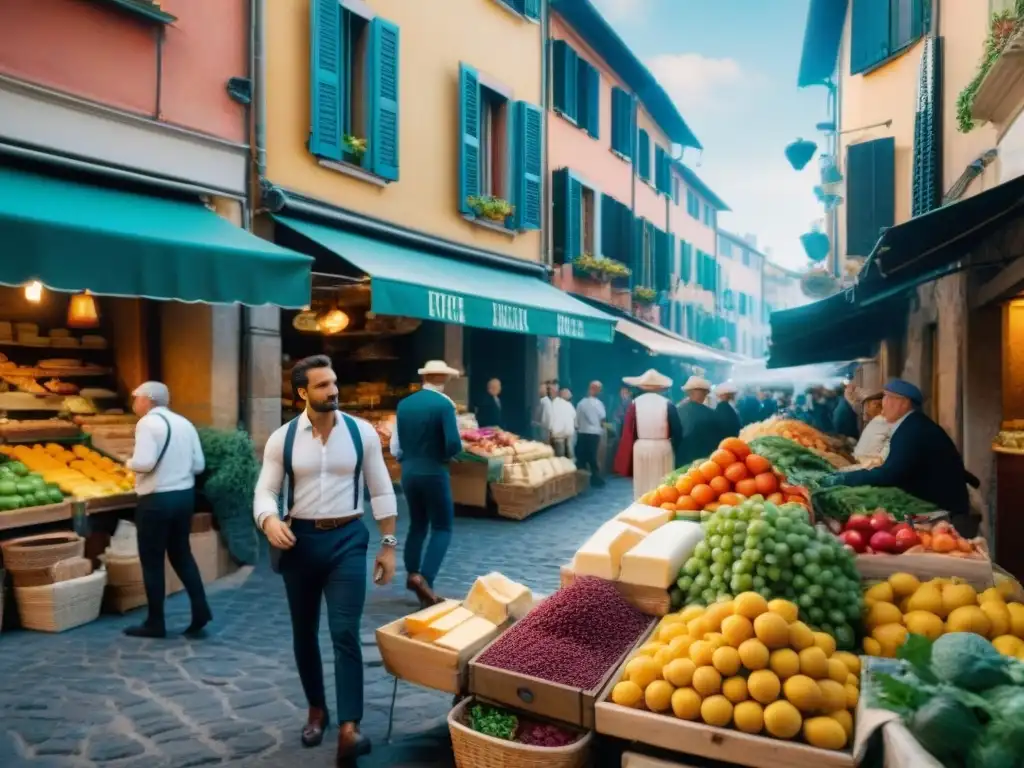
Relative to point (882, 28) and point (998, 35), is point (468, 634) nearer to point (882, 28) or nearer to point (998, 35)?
point (998, 35)

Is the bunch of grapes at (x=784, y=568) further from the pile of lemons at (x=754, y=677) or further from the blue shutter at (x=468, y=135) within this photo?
the blue shutter at (x=468, y=135)

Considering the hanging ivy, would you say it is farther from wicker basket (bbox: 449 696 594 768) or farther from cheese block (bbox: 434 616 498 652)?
wicker basket (bbox: 449 696 594 768)

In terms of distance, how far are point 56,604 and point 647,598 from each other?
4.47 m

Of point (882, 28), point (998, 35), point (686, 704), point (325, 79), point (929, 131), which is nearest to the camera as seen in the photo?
point (686, 704)

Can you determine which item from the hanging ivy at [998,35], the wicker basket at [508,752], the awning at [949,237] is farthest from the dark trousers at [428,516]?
the hanging ivy at [998,35]

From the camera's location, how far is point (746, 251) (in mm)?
50688

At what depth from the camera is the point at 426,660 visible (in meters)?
3.76

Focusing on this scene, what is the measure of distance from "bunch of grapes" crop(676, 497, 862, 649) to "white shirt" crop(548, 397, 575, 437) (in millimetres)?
9663

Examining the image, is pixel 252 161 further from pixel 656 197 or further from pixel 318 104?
pixel 656 197

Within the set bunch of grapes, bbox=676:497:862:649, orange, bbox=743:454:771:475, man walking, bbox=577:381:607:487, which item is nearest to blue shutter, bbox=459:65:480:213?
man walking, bbox=577:381:607:487

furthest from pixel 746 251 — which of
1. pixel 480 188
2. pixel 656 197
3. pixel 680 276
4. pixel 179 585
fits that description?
pixel 179 585

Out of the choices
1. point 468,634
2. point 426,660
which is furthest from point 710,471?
point 426,660

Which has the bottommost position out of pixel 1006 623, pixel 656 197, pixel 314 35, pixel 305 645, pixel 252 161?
pixel 305 645

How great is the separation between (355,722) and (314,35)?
799 cm
